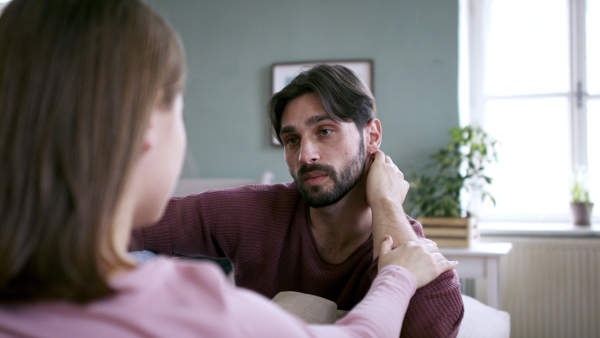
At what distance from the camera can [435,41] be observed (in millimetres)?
3188

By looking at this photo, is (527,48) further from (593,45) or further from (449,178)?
(449,178)

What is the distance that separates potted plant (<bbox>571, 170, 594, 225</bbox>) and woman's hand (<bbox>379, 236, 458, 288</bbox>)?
7.80ft

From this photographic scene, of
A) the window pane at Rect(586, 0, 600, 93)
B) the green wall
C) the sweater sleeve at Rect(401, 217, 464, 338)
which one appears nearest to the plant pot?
the window pane at Rect(586, 0, 600, 93)

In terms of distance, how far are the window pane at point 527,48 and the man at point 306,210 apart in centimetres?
220

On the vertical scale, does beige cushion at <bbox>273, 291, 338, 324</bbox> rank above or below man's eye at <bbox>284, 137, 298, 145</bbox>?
below

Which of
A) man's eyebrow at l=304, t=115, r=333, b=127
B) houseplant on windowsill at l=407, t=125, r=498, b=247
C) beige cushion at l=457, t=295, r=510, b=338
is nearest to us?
beige cushion at l=457, t=295, r=510, b=338

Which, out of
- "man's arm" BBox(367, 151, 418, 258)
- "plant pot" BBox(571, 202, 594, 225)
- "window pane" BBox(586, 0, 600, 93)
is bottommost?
"plant pot" BBox(571, 202, 594, 225)

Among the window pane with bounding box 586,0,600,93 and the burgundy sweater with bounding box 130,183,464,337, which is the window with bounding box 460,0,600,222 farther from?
the burgundy sweater with bounding box 130,183,464,337

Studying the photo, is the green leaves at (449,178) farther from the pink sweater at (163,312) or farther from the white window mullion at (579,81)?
the pink sweater at (163,312)

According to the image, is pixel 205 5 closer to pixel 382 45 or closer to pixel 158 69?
pixel 382 45

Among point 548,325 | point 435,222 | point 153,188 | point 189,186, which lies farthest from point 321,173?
point 548,325

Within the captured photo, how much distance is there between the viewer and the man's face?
1.49m

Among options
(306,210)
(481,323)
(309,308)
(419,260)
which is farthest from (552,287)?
(309,308)

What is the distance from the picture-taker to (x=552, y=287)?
9.92ft
